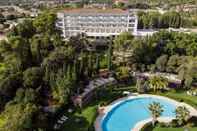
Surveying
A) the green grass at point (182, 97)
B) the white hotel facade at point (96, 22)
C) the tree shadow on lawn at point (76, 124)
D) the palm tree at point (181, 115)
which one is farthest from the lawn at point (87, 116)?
the white hotel facade at point (96, 22)

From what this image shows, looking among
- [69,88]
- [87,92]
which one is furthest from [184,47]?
[69,88]

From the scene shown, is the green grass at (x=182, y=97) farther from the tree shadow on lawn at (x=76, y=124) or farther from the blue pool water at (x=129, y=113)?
the tree shadow on lawn at (x=76, y=124)

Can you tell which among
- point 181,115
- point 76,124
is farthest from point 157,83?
point 76,124

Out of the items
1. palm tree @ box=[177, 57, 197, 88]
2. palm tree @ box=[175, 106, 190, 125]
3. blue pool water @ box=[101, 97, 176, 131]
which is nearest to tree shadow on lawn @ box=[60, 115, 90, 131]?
blue pool water @ box=[101, 97, 176, 131]

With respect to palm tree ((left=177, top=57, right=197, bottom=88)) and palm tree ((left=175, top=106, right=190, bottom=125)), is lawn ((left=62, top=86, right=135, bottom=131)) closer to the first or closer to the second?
palm tree ((left=175, top=106, right=190, bottom=125))

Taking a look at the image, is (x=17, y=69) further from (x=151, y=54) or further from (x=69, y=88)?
(x=151, y=54)

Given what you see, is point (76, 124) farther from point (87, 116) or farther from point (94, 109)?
point (94, 109)
